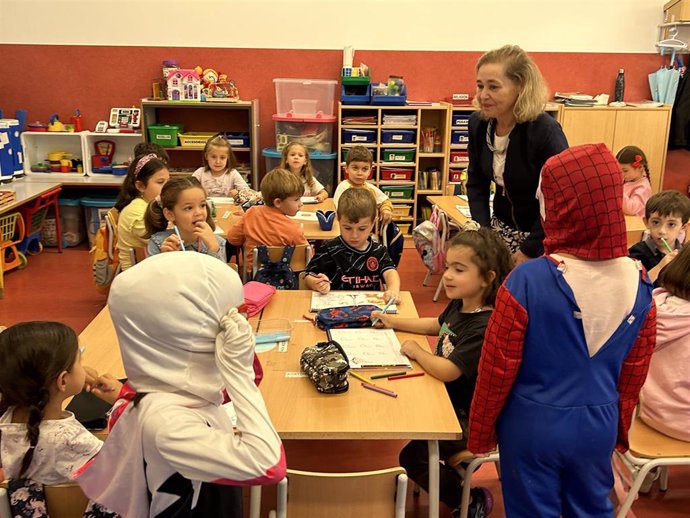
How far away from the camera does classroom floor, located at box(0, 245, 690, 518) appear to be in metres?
2.60

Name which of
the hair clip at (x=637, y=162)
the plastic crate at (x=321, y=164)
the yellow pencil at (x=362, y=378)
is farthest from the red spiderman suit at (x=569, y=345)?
the plastic crate at (x=321, y=164)

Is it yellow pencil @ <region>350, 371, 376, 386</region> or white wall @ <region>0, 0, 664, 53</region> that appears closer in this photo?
yellow pencil @ <region>350, 371, 376, 386</region>

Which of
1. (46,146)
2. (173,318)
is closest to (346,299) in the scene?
(173,318)

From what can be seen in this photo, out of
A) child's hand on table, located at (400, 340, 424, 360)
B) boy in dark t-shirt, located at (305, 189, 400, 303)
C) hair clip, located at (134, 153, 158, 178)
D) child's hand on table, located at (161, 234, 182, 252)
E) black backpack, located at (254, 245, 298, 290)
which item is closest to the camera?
child's hand on table, located at (400, 340, 424, 360)

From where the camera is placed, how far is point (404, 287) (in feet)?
17.3

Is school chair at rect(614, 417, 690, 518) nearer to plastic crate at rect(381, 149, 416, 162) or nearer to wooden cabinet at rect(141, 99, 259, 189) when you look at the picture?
plastic crate at rect(381, 149, 416, 162)

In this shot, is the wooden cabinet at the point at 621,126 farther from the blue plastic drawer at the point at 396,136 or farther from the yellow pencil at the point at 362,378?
the yellow pencil at the point at 362,378

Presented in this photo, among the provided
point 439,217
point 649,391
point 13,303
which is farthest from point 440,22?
point 649,391

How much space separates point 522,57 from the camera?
8.30ft

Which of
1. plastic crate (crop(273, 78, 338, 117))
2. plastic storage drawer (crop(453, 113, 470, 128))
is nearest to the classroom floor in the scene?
plastic storage drawer (crop(453, 113, 470, 128))

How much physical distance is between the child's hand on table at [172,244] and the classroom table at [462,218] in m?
2.18

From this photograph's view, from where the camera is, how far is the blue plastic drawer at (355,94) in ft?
20.9

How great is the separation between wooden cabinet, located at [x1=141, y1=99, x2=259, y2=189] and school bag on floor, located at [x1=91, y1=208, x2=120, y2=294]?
8.59ft

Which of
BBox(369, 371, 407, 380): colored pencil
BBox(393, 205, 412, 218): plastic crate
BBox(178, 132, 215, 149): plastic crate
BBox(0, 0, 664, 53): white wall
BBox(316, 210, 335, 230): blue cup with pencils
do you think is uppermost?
BBox(0, 0, 664, 53): white wall
